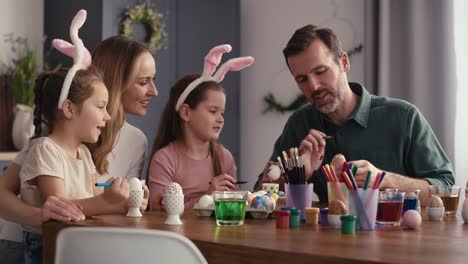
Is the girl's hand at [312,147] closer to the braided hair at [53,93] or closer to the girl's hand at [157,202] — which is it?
the girl's hand at [157,202]

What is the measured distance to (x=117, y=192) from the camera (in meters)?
1.72

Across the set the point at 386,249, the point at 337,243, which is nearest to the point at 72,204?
the point at 337,243

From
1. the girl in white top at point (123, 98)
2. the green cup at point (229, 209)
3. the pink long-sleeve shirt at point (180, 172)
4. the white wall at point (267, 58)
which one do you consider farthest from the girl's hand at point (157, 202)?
the white wall at point (267, 58)

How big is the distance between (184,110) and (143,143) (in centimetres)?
20

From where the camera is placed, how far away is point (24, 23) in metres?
4.64

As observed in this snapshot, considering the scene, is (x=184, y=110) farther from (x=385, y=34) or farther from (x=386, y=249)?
(x=385, y=34)

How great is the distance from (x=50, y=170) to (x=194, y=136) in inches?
33.6

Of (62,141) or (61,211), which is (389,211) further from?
(62,141)

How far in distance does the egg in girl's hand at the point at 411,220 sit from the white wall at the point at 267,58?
3.16 meters

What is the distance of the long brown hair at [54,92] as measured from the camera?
2.09m

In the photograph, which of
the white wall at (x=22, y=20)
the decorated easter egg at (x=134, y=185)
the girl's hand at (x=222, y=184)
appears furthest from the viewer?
the white wall at (x=22, y=20)

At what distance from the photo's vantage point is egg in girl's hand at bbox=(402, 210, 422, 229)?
1.55m

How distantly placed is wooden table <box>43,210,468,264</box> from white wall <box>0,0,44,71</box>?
3.13 metres

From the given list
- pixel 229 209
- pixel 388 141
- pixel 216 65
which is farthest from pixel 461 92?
pixel 229 209
